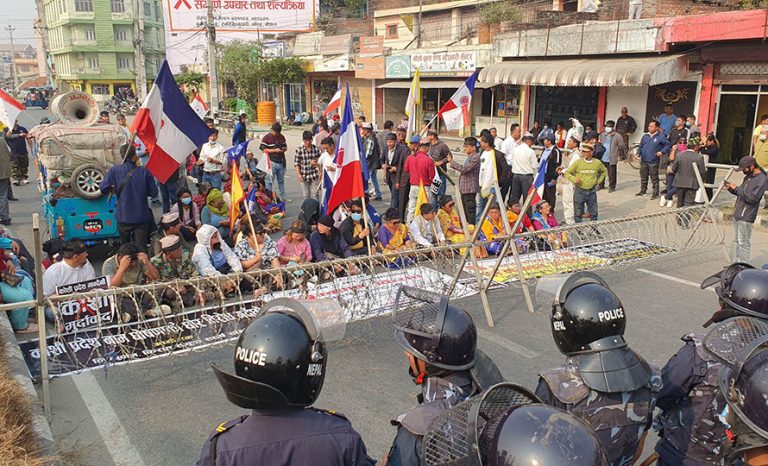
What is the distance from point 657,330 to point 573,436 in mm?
5560

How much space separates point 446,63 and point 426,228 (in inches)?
668

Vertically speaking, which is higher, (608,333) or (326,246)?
(608,333)

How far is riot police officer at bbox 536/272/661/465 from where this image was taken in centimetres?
269

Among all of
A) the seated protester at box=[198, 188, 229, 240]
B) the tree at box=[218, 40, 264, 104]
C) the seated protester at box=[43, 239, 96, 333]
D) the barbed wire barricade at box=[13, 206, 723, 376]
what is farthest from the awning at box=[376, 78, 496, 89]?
the seated protester at box=[43, 239, 96, 333]

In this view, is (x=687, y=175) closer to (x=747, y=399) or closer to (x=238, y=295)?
(x=238, y=295)

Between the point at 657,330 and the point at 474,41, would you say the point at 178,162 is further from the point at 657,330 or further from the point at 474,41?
the point at 474,41

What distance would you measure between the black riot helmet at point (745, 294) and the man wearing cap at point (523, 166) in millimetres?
8062

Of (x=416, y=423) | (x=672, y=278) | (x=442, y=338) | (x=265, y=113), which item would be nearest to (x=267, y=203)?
(x=672, y=278)

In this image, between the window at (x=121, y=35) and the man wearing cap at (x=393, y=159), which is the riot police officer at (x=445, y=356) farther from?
the window at (x=121, y=35)

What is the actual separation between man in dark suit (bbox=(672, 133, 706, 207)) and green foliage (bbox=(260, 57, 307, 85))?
25636mm

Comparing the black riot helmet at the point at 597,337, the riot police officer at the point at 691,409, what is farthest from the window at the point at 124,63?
the riot police officer at the point at 691,409

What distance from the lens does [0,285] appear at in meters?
6.24

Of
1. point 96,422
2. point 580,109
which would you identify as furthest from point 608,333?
point 580,109

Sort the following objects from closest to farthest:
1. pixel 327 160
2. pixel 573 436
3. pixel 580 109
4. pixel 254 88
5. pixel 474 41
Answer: pixel 573 436
pixel 327 160
pixel 580 109
pixel 474 41
pixel 254 88
